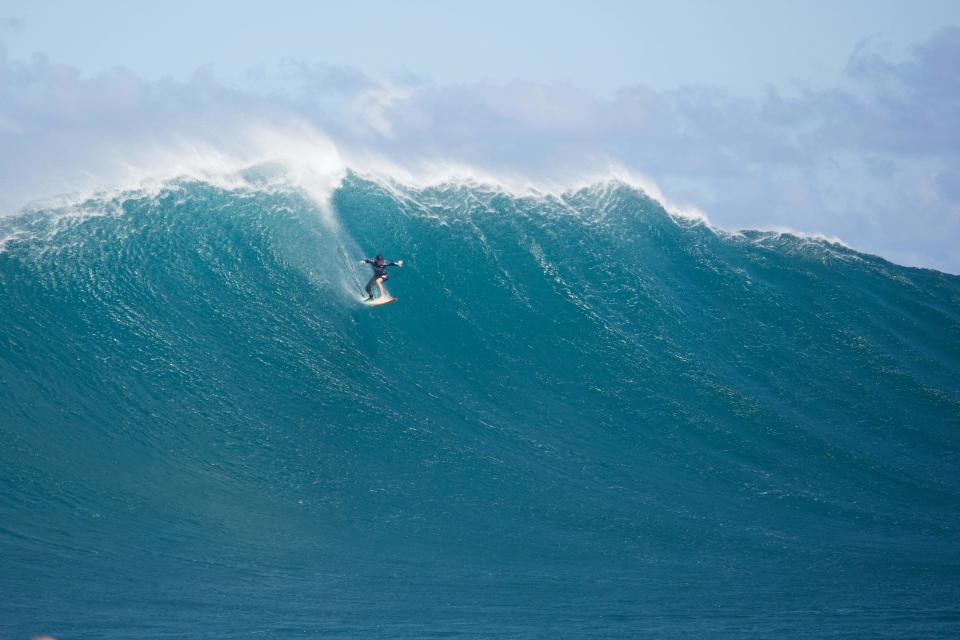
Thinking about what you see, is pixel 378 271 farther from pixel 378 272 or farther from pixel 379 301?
pixel 379 301

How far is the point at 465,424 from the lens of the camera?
1370 cm

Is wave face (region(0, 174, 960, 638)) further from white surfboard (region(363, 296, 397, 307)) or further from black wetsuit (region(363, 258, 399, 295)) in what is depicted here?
black wetsuit (region(363, 258, 399, 295))

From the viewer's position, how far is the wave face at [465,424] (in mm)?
9820

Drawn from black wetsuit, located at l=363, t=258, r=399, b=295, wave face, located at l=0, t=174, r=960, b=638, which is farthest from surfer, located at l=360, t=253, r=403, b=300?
wave face, located at l=0, t=174, r=960, b=638

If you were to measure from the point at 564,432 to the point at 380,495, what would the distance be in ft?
9.91

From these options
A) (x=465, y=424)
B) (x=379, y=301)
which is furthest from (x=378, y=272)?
(x=465, y=424)

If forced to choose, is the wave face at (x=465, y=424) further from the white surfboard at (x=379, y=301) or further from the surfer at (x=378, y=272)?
the surfer at (x=378, y=272)

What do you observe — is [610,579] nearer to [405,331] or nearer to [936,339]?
[405,331]

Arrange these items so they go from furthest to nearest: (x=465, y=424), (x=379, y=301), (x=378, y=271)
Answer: (x=379, y=301) < (x=378, y=271) < (x=465, y=424)

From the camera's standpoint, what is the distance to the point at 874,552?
1162cm

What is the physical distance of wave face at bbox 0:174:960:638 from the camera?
9820mm

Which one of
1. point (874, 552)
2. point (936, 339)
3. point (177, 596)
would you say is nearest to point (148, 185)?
point (177, 596)

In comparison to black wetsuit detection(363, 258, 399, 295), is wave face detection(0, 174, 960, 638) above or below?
below

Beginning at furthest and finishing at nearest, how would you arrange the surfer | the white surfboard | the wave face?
the white surfboard < the surfer < the wave face
